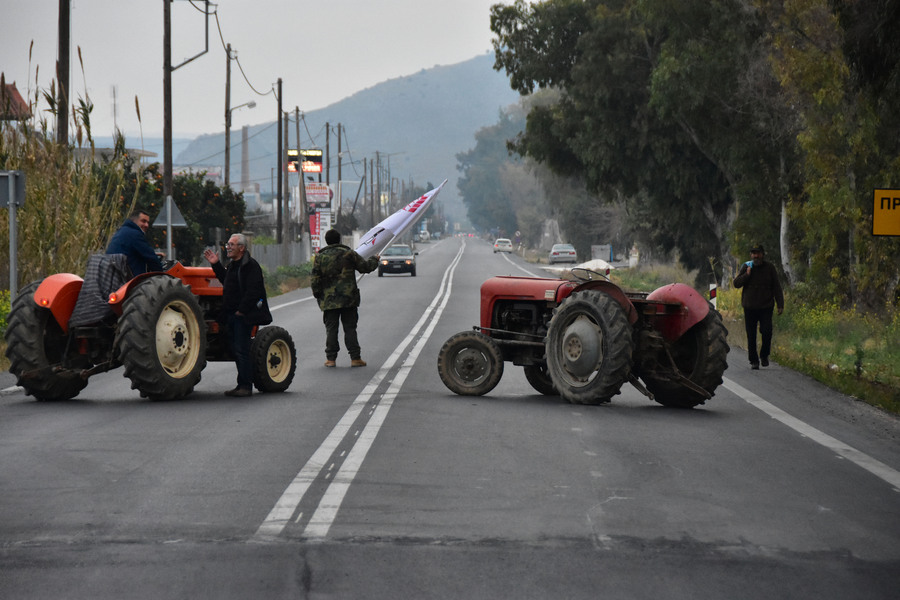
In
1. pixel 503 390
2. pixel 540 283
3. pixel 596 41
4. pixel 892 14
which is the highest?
pixel 596 41

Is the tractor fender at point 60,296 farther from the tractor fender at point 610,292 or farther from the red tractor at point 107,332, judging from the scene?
the tractor fender at point 610,292

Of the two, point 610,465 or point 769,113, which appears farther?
point 769,113

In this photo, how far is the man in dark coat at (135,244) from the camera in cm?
Result: 1253

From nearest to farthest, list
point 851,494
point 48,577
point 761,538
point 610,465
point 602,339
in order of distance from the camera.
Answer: point 48,577 → point 761,538 → point 851,494 → point 610,465 → point 602,339

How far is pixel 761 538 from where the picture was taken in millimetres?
6777

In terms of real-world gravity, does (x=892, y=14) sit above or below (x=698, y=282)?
above

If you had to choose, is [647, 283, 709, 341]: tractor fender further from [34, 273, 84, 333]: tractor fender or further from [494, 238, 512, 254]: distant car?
[494, 238, 512, 254]: distant car

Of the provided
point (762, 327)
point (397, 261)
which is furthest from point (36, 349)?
point (397, 261)

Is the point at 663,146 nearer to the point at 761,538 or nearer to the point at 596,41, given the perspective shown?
the point at 596,41

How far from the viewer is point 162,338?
12.2 meters

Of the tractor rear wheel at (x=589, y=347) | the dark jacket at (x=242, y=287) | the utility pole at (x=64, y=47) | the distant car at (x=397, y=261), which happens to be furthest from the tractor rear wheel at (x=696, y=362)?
the distant car at (x=397, y=261)

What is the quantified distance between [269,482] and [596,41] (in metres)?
31.6

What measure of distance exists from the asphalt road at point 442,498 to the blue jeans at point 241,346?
41 centimetres

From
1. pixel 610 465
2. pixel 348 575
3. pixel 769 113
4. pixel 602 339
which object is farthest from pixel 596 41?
pixel 348 575
